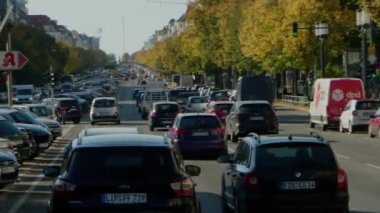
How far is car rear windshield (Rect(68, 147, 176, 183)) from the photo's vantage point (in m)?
11.3

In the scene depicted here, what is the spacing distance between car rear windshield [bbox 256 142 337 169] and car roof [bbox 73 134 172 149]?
272 centimetres

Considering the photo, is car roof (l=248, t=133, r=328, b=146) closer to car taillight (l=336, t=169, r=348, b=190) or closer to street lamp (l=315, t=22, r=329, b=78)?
car taillight (l=336, t=169, r=348, b=190)

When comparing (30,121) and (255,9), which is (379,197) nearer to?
(30,121)

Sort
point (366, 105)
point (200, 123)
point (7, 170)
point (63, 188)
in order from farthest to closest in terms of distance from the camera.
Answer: point (366, 105)
point (200, 123)
point (7, 170)
point (63, 188)

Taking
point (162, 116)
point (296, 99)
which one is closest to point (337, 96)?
point (162, 116)

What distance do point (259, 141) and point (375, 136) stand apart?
28.4 metres

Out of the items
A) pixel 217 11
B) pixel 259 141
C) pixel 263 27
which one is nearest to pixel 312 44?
pixel 263 27

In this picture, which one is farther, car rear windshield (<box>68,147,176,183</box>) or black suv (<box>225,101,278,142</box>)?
black suv (<box>225,101,278,142</box>)

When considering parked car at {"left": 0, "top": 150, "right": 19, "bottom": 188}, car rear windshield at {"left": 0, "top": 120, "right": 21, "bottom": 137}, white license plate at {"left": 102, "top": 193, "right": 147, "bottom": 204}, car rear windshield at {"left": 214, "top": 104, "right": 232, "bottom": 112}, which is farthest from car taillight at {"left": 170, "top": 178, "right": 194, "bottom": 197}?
car rear windshield at {"left": 214, "top": 104, "right": 232, "bottom": 112}

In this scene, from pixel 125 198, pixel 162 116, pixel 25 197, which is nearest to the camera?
pixel 125 198

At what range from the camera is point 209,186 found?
22.2 metres

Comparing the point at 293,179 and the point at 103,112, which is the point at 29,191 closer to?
the point at 293,179

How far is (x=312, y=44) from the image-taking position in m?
80.8

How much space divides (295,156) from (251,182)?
72 centimetres
